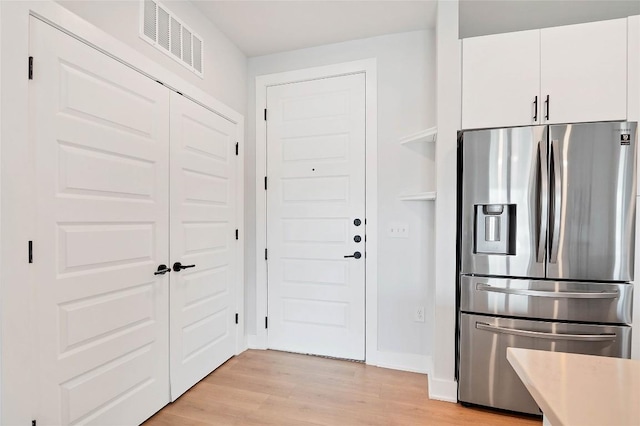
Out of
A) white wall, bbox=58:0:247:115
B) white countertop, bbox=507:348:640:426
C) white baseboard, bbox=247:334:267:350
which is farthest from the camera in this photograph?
white baseboard, bbox=247:334:267:350

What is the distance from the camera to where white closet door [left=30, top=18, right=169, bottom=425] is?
1470mm

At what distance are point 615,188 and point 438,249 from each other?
108 centimetres

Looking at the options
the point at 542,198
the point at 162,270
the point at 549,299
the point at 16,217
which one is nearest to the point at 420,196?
the point at 542,198

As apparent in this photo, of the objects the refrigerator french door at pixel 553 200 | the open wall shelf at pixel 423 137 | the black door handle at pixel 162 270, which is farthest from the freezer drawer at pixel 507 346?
the black door handle at pixel 162 270

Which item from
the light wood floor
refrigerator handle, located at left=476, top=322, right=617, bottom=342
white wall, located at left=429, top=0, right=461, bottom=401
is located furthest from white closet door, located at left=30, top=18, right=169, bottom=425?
refrigerator handle, located at left=476, top=322, right=617, bottom=342

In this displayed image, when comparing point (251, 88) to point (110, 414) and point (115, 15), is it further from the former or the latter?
point (110, 414)

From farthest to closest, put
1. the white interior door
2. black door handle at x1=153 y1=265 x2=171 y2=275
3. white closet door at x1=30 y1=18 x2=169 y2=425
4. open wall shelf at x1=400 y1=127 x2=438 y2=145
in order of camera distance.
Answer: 1. the white interior door
2. open wall shelf at x1=400 y1=127 x2=438 y2=145
3. black door handle at x1=153 y1=265 x2=171 y2=275
4. white closet door at x1=30 y1=18 x2=169 y2=425

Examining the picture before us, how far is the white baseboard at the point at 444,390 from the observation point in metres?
Answer: 2.25

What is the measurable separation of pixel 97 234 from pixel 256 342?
1.92 meters

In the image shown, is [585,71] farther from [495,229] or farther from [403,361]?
[403,361]

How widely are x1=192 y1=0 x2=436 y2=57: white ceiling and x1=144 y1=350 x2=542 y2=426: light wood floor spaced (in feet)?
9.32

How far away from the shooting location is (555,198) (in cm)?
200

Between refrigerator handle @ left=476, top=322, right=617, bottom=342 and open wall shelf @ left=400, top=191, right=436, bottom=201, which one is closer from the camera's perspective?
refrigerator handle @ left=476, top=322, right=617, bottom=342

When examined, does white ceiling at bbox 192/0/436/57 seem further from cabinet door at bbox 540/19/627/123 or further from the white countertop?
the white countertop
